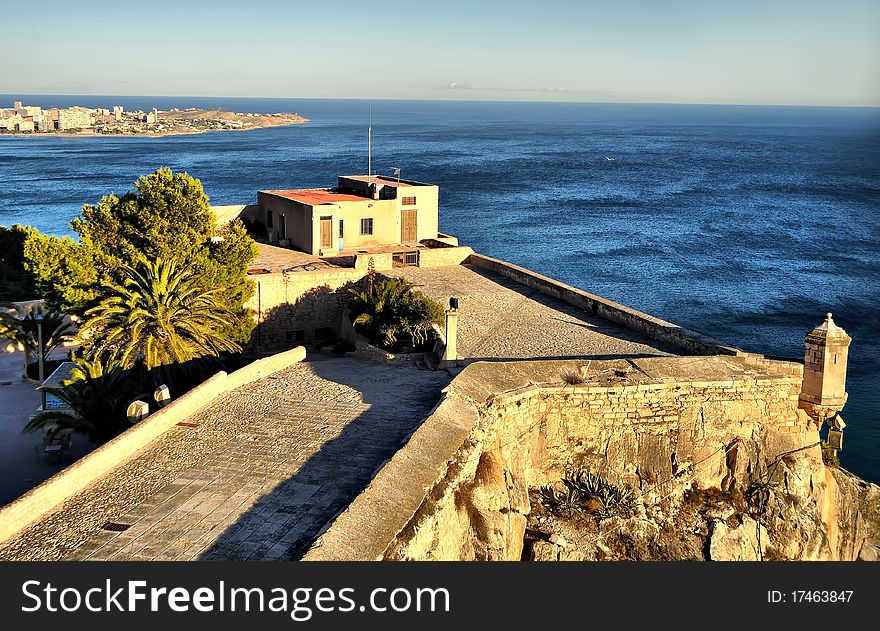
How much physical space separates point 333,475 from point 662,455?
6052 millimetres

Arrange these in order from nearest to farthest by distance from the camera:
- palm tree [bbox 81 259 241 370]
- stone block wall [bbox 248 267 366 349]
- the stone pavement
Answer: the stone pavement
palm tree [bbox 81 259 241 370]
stone block wall [bbox 248 267 366 349]

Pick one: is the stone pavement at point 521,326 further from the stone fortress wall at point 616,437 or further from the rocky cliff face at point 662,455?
the rocky cliff face at point 662,455

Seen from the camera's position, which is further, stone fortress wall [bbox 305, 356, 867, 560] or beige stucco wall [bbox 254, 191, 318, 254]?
beige stucco wall [bbox 254, 191, 318, 254]

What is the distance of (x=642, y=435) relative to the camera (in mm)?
15328

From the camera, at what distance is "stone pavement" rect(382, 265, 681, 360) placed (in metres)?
18.1

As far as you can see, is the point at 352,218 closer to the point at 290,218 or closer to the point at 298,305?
the point at 290,218

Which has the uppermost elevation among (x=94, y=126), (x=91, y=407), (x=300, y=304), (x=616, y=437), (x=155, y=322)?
(x=94, y=126)

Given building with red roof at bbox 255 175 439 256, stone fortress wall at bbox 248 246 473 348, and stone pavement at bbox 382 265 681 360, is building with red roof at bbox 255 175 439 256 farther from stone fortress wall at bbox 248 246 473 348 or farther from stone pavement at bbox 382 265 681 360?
stone fortress wall at bbox 248 246 473 348

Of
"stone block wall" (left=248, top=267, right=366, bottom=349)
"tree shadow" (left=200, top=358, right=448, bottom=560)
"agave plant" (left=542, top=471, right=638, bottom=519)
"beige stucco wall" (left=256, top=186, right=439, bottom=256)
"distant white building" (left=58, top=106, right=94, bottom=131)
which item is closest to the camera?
"tree shadow" (left=200, top=358, right=448, bottom=560)

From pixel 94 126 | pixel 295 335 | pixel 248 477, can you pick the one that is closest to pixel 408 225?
pixel 295 335

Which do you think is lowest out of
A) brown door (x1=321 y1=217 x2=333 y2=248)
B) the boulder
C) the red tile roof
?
the boulder

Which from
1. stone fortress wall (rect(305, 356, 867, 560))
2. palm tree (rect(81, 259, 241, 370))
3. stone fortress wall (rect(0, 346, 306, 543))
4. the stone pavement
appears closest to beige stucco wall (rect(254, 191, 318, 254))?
the stone pavement

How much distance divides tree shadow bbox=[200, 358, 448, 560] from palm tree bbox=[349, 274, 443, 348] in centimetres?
186

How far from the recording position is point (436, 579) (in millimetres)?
7941
